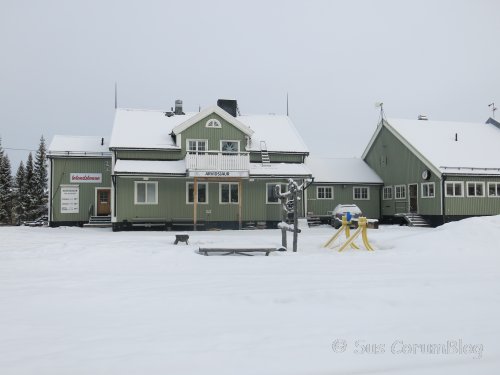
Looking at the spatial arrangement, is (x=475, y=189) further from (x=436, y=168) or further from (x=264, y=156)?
(x=264, y=156)

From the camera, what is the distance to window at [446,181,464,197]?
81.8 feet

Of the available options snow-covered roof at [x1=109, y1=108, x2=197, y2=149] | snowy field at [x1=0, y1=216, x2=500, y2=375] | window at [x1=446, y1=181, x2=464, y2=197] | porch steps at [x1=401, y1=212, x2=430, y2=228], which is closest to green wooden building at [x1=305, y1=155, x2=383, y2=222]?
porch steps at [x1=401, y1=212, x2=430, y2=228]

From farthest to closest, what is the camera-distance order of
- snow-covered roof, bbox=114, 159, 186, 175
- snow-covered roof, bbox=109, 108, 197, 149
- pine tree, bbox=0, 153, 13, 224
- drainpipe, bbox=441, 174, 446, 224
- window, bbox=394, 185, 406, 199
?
pine tree, bbox=0, 153, 13, 224, window, bbox=394, 185, 406, 199, drainpipe, bbox=441, 174, 446, 224, snow-covered roof, bbox=109, 108, 197, 149, snow-covered roof, bbox=114, 159, 186, 175

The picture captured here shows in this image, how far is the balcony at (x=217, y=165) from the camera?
73.4 feet

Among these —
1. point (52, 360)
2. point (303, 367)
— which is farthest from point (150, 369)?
point (303, 367)

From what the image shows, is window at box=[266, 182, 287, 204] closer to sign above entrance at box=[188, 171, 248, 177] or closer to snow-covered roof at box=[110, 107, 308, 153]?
snow-covered roof at box=[110, 107, 308, 153]

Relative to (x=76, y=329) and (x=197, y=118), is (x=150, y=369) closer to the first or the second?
(x=76, y=329)

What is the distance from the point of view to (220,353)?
430cm

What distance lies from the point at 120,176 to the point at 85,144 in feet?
21.6

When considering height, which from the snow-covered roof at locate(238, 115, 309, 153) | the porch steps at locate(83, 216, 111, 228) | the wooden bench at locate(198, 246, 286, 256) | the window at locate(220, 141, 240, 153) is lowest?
the wooden bench at locate(198, 246, 286, 256)

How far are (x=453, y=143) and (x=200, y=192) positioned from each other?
16958mm

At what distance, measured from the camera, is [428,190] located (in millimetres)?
25922

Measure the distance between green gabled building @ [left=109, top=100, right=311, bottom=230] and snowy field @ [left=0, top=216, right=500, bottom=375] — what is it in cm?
1286

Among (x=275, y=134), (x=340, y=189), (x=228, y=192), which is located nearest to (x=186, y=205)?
(x=228, y=192)
